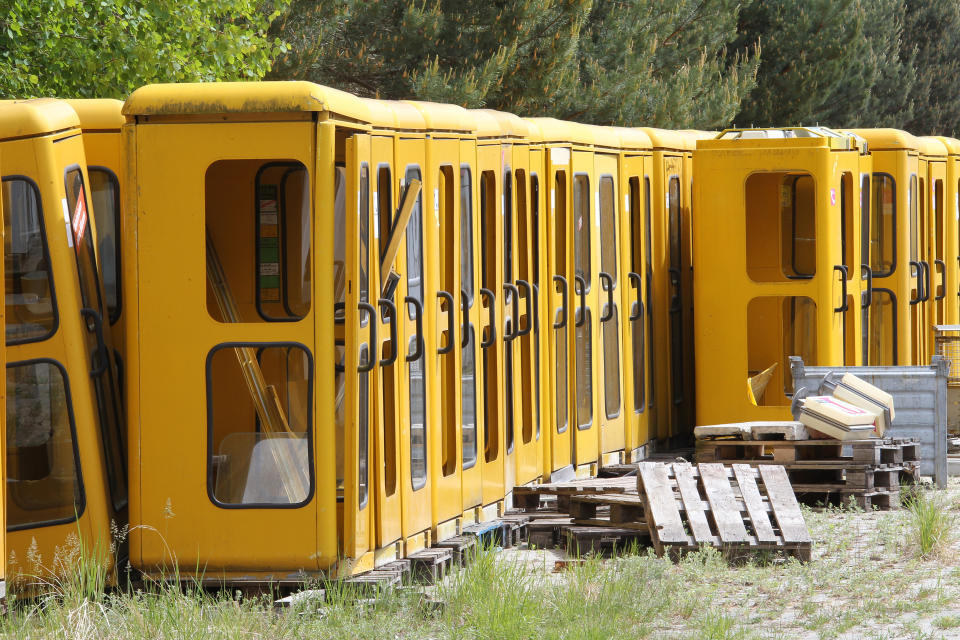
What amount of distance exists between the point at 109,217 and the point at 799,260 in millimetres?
6875

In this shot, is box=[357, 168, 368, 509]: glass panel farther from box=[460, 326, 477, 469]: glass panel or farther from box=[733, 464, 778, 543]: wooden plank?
box=[733, 464, 778, 543]: wooden plank

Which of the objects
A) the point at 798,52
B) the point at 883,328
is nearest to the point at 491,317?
the point at 883,328

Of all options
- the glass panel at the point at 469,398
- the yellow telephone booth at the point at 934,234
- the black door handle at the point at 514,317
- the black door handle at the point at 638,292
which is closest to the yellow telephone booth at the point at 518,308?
the black door handle at the point at 514,317

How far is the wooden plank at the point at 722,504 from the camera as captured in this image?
25.2 feet

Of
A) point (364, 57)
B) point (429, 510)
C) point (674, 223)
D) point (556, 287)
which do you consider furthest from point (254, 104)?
point (364, 57)

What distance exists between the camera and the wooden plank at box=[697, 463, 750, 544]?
7672 mm

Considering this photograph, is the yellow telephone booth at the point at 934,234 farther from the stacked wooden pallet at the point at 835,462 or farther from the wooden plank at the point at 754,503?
the wooden plank at the point at 754,503

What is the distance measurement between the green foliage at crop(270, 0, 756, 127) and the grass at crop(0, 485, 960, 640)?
1268cm

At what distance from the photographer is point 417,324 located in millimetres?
7230

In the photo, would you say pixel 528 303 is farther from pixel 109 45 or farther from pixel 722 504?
pixel 109 45

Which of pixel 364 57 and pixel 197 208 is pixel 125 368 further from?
pixel 364 57

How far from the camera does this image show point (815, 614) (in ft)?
21.3

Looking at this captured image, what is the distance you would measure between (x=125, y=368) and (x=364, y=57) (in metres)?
14.4

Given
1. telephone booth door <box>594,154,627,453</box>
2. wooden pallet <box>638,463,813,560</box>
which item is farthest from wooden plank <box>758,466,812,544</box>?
telephone booth door <box>594,154,627,453</box>
